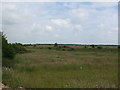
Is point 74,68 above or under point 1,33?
under

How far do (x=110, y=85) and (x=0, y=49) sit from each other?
1250 cm

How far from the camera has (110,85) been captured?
11844 mm

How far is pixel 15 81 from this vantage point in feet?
38.8

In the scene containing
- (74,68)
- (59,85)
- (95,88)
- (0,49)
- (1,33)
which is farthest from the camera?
(1,33)

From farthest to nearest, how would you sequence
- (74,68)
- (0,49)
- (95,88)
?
(0,49), (74,68), (95,88)

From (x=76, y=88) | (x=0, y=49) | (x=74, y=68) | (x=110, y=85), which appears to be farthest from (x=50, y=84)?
(x=0, y=49)

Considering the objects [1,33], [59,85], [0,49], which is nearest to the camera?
[59,85]

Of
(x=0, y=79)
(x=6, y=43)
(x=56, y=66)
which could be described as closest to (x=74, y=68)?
(x=56, y=66)

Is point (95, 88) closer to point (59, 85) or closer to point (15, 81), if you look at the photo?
point (59, 85)

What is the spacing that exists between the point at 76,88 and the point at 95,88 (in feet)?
2.64

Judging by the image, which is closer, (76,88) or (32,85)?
(76,88)

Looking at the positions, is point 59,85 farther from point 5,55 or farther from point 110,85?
point 5,55

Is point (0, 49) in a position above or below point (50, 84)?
above

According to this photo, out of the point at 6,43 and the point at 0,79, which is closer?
the point at 0,79
